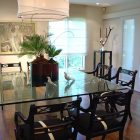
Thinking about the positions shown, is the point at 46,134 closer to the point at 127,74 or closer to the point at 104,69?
the point at 127,74

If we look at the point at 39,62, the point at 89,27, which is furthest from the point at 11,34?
the point at 39,62

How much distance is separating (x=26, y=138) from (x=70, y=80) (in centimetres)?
143

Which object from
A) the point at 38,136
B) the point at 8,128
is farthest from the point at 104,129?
the point at 8,128

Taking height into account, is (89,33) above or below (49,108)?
above

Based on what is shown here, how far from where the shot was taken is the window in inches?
241

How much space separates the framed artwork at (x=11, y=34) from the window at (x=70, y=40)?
2.86 feet

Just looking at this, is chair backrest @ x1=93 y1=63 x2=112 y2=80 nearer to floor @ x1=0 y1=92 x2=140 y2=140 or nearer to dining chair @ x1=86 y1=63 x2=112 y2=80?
dining chair @ x1=86 y1=63 x2=112 y2=80

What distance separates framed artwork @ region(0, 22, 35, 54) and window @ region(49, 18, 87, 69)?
0.87 meters

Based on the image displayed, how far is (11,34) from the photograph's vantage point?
209 inches

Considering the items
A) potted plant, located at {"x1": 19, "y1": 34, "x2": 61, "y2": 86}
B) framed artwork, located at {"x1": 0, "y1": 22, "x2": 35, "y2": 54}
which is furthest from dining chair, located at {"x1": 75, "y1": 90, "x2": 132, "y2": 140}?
framed artwork, located at {"x1": 0, "y1": 22, "x2": 35, "y2": 54}

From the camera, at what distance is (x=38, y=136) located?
Answer: 196 centimetres

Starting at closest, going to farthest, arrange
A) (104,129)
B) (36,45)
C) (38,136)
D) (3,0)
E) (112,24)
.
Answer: (38,136) → (104,129) → (36,45) → (3,0) → (112,24)

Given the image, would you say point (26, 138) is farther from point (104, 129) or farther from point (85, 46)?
point (85, 46)

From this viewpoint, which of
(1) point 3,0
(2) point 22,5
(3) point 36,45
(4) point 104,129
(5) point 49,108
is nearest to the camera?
(5) point 49,108
